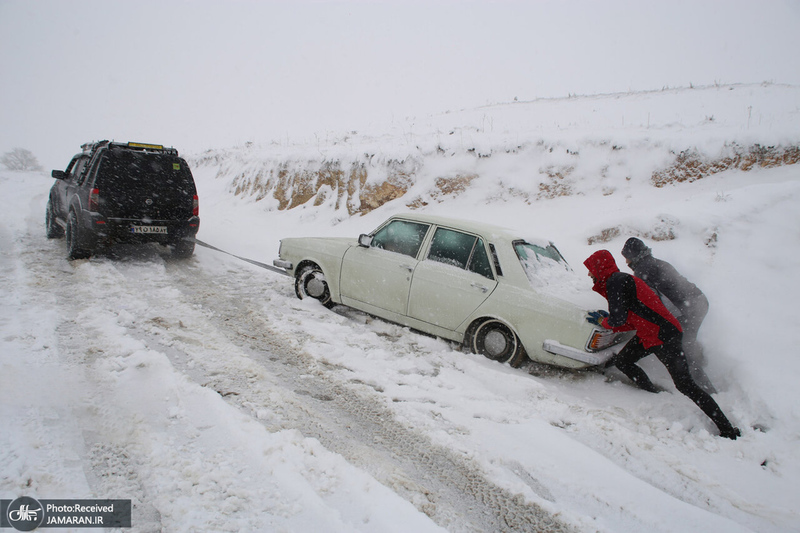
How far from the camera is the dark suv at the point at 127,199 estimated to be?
6.39 m

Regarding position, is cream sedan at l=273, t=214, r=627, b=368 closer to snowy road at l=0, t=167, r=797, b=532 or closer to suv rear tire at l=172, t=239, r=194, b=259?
snowy road at l=0, t=167, r=797, b=532

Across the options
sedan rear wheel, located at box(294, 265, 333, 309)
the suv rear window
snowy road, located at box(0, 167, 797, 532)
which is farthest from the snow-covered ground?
the suv rear window

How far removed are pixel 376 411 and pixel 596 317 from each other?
88.8 inches

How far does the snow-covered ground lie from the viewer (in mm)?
2236

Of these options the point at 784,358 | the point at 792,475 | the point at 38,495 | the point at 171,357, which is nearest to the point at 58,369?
the point at 171,357

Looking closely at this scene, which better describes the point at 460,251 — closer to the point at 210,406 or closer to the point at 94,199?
the point at 210,406

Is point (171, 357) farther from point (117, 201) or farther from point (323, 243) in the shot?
point (117, 201)

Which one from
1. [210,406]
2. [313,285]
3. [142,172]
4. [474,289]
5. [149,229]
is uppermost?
[142,172]

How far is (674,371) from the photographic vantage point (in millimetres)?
3453

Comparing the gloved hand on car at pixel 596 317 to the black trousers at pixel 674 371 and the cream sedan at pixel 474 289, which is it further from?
the black trousers at pixel 674 371

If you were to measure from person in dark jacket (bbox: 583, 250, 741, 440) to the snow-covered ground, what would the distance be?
1.29ft

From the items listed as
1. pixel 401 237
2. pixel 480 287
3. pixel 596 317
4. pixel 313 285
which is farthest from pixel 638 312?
pixel 313 285

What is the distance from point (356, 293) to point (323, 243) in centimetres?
98

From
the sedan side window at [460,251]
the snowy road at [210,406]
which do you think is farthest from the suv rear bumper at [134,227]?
the sedan side window at [460,251]
